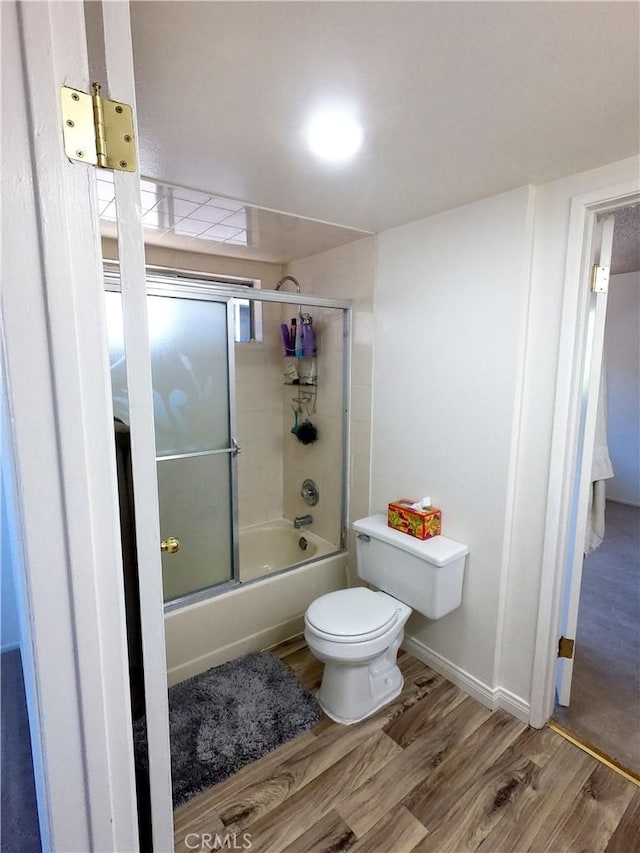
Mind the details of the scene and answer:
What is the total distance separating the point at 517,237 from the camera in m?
1.62

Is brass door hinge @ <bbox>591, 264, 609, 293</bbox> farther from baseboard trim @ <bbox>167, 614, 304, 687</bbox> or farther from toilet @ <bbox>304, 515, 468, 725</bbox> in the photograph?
baseboard trim @ <bbox>167, 614, 304, 687</bbox>

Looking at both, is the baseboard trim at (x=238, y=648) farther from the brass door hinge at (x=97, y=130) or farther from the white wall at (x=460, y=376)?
the brass door hinge at (x=97, y=130)

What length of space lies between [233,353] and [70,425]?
64.7 inches

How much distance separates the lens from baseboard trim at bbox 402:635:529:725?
5.88 ft

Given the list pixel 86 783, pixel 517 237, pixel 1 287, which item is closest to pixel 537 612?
pixel 517 237

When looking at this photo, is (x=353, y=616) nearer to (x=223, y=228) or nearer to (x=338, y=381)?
(x=338, y=381)

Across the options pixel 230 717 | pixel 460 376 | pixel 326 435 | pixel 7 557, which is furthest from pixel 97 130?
pixel 326 435

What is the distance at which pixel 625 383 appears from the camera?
4156 mm

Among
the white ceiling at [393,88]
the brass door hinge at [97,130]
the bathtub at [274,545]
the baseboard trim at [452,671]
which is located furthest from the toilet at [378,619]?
the brass door hinge at [97,130]

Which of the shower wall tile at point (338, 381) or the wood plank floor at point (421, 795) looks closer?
the wood plank floor at point (421, 795)

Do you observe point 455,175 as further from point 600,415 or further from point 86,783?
point 86,783

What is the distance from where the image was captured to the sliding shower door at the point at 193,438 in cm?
201

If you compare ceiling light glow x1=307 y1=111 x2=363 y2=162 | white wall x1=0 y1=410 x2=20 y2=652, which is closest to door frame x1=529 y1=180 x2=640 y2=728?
ceiling light glow x1=307 y1=111 x2=363 y2=162

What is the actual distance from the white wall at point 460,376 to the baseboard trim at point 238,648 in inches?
26.3
